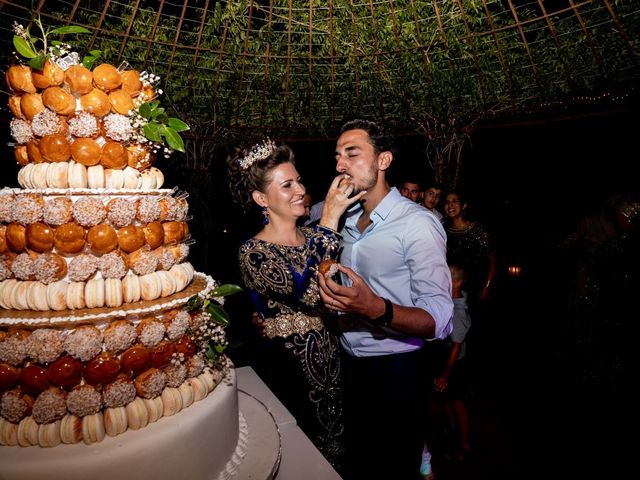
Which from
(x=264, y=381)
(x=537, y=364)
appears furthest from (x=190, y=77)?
(x=537, y=364)

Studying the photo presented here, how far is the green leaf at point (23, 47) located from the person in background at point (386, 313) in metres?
1.67

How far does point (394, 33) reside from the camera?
147 inches

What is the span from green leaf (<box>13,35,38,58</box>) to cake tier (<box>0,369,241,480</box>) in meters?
1.49

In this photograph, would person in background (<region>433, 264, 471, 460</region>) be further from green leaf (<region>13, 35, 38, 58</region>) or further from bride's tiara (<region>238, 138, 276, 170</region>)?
green leaf (<region>13, 35, 38, 58</region>)

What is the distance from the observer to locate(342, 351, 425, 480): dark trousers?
2.31m

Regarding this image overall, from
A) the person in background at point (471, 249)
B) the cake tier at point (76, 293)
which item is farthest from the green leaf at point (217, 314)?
the person in background at point (471, 249)

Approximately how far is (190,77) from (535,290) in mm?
6475

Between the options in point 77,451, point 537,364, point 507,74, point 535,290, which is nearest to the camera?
point 77,451

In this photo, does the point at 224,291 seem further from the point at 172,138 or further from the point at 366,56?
the point at 366,56

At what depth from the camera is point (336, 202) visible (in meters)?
2.31

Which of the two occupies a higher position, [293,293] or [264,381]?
[293,293]

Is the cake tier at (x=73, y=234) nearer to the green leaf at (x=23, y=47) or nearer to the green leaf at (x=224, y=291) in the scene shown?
the green leaf at (x=224, y=291)

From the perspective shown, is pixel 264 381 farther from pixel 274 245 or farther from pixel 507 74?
pixel 507 74

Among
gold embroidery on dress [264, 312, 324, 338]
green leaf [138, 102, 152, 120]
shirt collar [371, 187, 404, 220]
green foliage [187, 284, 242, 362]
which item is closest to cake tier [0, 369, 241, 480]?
green foliage [187, 284, 242, 362]
